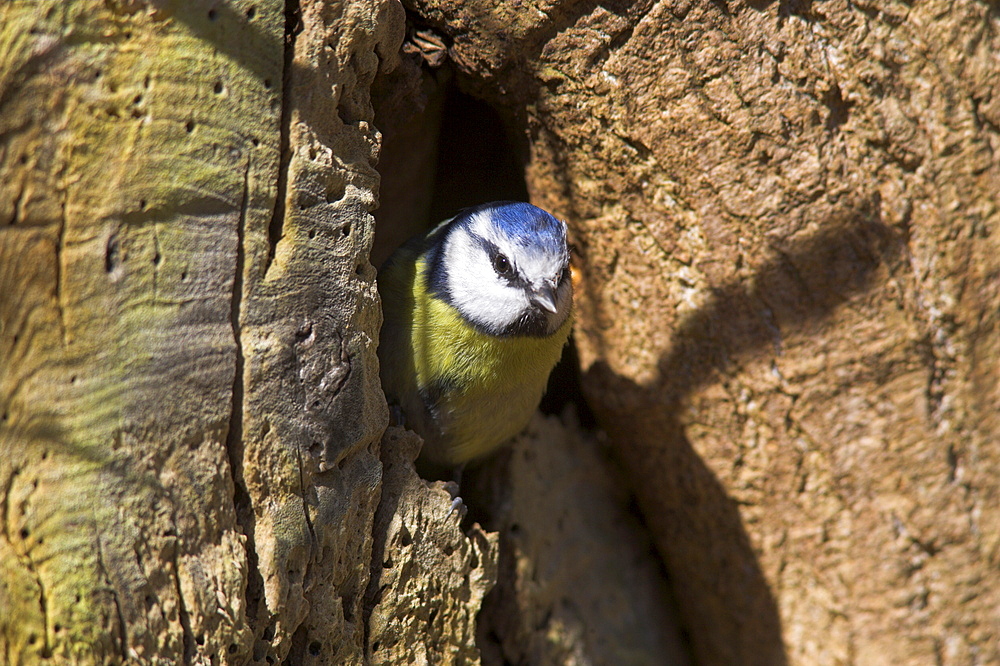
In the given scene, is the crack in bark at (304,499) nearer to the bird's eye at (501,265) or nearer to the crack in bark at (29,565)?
the crack in bark at (29,565)

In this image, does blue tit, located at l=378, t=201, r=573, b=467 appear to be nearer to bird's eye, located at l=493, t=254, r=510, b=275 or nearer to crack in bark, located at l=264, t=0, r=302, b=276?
bird's eye, located at l=493, t=254, r=510, b=275

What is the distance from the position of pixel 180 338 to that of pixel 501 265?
803 millimetres

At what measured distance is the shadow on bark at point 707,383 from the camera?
1.99m

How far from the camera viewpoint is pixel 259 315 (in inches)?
57.4

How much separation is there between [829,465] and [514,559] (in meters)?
0.98

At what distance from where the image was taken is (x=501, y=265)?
1858mm

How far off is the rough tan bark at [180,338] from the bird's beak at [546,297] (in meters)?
0.43

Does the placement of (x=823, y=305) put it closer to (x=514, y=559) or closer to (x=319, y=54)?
(x=514, y=559)

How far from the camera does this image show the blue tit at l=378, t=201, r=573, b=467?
1.84m

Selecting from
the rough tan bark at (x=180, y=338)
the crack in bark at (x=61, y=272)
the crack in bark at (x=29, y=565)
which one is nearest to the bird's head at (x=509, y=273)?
the rough tan bark at (x=180, y=338)

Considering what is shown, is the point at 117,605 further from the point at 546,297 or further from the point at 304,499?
the point at 546,297

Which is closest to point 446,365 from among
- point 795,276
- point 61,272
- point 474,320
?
point 474,320

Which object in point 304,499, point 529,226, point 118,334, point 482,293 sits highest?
point 529,226

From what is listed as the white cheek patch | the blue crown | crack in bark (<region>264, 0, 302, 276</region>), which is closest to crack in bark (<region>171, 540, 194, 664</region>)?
crack in bark (<region>264, 0, 302, 276</region>)
